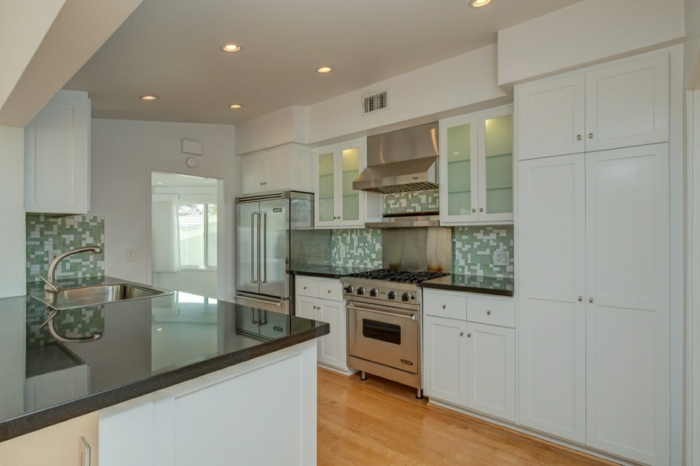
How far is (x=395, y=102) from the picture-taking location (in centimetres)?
310

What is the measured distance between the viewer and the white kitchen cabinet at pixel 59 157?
8.38ft

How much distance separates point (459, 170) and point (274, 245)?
1.98 meters

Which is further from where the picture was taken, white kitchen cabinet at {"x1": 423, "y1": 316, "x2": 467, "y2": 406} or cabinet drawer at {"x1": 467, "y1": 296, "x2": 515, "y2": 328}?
white kitchen cabinet at {"x1": 423, "y1": 316, "x2": 467, "y2": 406}

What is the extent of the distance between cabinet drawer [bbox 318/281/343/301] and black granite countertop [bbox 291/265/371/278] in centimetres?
7

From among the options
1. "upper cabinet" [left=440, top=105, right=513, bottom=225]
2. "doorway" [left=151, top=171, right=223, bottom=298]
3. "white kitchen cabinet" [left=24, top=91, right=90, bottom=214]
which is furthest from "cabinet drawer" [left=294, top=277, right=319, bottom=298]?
"doorway" [left=151, top=171, right=223, bottom=298]

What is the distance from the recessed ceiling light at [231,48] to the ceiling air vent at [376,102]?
121cm

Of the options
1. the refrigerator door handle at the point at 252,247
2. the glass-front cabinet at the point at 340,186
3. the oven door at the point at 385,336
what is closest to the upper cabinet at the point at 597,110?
the oven door at the point at 385,336

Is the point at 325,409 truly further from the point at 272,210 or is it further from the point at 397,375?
the point at 272,210

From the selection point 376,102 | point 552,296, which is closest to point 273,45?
point 376,102

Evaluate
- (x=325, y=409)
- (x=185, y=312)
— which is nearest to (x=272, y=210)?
(x=325, y=409)

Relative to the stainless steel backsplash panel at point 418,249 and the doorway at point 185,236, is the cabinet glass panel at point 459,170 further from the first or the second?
the doorway at point 185,236

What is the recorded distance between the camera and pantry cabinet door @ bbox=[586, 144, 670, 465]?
191cm

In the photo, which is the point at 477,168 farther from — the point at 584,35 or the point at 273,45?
the point at 273,45

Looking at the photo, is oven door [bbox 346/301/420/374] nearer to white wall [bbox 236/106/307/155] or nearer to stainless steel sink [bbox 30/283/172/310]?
stainless steel sink [bbox 30/283/172/310]
